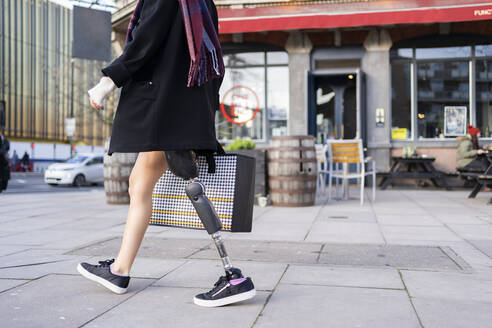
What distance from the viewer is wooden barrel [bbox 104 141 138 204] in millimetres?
7777

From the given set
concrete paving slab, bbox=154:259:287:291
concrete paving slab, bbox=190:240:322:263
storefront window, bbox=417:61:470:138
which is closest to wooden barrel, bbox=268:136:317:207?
concrete paving slab, bbox=190:240:322:263

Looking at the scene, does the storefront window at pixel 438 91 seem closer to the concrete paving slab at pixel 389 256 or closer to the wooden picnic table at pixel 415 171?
the wooden picnic table at pixel 415 171

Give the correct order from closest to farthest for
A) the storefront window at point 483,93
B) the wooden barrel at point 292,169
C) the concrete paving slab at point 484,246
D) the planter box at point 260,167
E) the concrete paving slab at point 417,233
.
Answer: the concrete paving slab at point 484,246, the concrete paving slab at point 417,233, the wooden barrel at point 292,169, the planter box at point 260,167, the storefront window at point 483,93

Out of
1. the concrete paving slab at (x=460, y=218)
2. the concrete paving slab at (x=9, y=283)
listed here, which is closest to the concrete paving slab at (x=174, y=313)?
the concrete paving slab at (x=9, y=283)

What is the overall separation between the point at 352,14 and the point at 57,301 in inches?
396

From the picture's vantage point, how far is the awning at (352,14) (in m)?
10.6

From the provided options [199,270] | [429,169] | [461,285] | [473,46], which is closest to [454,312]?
[461,285]

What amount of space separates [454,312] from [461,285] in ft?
1.93

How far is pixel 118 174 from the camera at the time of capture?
25.7ft

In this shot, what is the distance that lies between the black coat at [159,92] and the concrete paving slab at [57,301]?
79 cm

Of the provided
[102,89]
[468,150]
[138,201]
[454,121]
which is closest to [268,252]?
[138,201]

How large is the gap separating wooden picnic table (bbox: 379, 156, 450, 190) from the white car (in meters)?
9.73

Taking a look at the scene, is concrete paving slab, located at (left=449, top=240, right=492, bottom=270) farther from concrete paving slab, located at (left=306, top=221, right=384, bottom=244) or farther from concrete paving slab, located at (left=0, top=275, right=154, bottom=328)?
concrete paving slab, located at (left=0, top=275, right=154, bottom=328)

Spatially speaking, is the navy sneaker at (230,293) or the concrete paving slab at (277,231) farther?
the concrete paving slab at (277,231)
